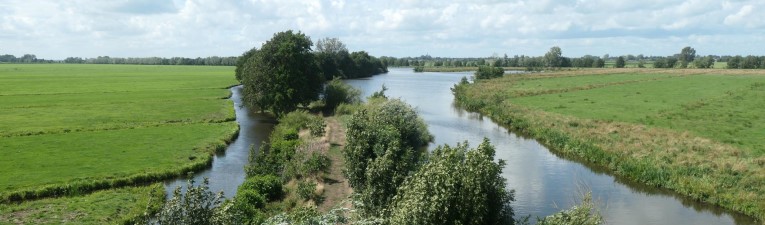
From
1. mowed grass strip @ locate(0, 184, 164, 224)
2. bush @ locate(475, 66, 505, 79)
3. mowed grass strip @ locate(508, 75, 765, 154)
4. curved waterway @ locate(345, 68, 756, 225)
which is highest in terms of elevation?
bush @ locate(475, 66, 505, 79)

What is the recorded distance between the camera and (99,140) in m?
42.3

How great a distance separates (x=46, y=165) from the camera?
32.8 meters

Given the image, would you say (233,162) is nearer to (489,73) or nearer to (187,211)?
(187,211)

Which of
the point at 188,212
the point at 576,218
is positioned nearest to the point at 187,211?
the point at 188,212

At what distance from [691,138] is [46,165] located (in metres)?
43.6

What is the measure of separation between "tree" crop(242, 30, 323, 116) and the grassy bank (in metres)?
22.2

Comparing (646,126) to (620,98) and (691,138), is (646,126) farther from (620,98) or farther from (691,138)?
(620,98)

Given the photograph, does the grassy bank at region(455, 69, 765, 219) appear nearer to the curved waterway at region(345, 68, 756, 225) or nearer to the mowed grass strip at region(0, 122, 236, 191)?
the curved waterway at region(345, 68, 756, 225)

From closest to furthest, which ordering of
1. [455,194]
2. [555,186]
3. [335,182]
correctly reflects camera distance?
[455,194] < [335,182] < [555,186]

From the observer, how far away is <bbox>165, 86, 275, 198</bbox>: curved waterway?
100 feet

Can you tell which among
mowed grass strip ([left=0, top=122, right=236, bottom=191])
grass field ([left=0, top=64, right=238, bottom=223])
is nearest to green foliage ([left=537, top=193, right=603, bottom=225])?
grass field ([left=0, top=64, right=238, bottom=223])

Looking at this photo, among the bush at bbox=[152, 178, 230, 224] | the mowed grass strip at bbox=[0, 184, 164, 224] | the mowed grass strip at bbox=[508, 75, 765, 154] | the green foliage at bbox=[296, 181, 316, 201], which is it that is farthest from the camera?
the mowed grass strip at bbox=[508, 75, 765, 154]

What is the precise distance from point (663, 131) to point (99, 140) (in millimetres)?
44330

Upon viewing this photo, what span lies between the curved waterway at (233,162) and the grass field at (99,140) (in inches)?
36.6
